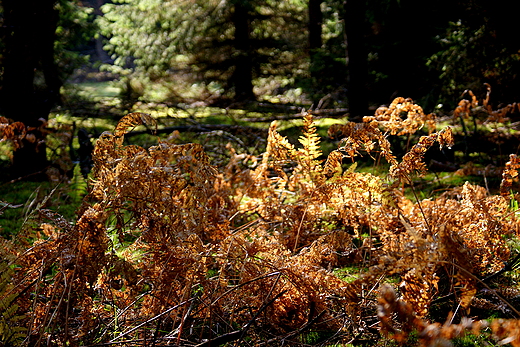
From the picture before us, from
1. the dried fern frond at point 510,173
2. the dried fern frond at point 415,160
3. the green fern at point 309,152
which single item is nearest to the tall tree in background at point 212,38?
the green fern at point 309,152

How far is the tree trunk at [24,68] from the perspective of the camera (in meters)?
5.60

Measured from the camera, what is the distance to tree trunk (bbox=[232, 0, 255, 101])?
12.3 meters

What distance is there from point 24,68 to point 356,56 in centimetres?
429

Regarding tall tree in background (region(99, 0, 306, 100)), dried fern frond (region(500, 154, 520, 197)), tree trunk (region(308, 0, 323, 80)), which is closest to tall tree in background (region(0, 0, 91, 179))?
dried fern frond (region(500, 154, 520, 197))

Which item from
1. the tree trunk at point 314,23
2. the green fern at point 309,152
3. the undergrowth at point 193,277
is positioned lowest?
the undergrowth at point 193,277

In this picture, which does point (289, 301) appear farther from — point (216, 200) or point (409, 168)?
point (216, 200)

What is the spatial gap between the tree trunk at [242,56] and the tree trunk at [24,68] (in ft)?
21.5

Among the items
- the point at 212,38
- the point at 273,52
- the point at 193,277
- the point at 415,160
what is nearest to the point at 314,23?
the point at 273,52

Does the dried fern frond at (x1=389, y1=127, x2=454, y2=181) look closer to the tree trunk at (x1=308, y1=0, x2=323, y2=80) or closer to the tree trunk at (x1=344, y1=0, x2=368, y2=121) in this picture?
the tree trunk at (x1=344, y1=0, x2=368, y2=121)

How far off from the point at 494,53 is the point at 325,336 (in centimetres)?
523

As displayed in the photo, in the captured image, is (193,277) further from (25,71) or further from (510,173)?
(25,71)

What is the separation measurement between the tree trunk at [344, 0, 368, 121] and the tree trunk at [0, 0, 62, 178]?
387cm

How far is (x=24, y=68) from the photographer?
5.71 m

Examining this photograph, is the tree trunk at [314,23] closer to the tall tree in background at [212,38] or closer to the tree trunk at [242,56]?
the tall tree in background at [212,38]
